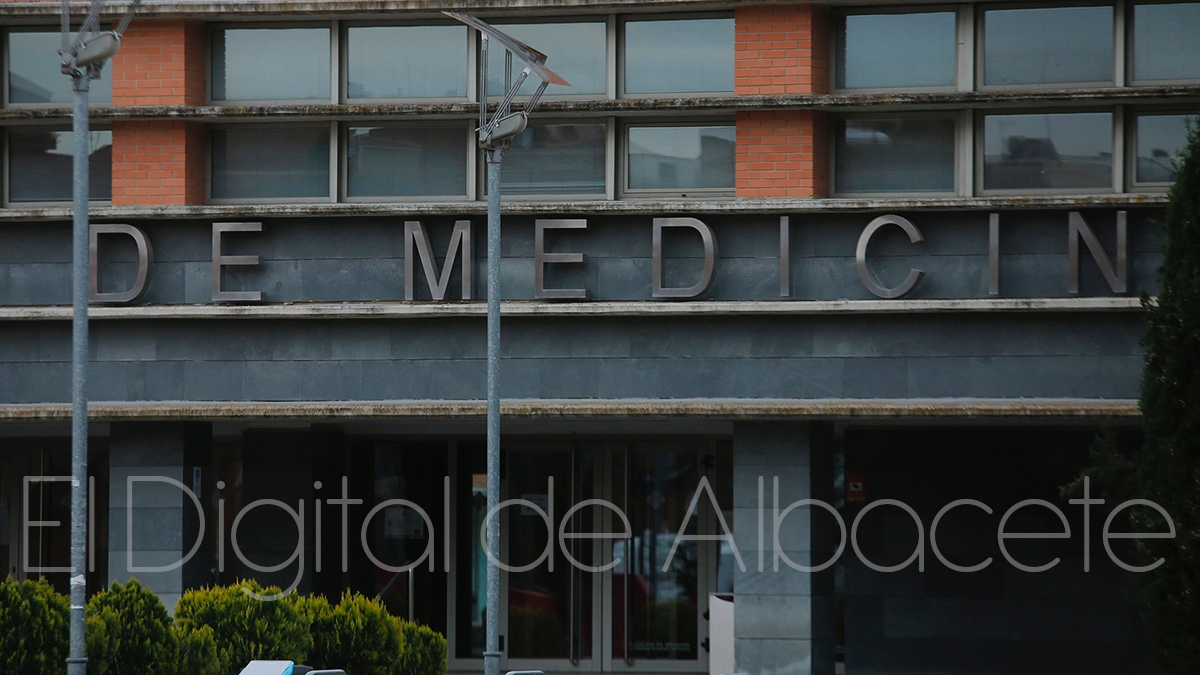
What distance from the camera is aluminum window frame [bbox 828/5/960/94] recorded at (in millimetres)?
14883

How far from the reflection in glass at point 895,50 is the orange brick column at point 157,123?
6.77 m

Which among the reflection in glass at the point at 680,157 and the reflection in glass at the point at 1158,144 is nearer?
the reflection in glass at the point at 1158,144

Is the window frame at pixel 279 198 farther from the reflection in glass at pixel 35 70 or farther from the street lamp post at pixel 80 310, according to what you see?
the street lamp post at pixel 80 310

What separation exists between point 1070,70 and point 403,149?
6877 millimetres

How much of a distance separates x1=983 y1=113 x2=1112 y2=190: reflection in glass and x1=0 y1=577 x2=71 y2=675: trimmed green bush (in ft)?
31.4

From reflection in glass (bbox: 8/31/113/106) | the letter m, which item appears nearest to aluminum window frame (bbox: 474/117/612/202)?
the letter m

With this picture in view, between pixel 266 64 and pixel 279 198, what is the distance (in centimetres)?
144

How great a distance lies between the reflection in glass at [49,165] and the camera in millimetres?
15906

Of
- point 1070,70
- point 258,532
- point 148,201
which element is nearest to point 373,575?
point 258,532

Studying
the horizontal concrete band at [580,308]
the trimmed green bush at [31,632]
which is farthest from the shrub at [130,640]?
the horizontal concrete band at [580,308]

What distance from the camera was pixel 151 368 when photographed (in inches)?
605

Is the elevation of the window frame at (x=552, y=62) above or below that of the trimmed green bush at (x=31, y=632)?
above

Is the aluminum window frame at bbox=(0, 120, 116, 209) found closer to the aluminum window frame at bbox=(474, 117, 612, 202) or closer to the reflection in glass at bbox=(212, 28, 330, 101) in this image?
the reflection in glass at bbox=(212, 28, 330, 101)

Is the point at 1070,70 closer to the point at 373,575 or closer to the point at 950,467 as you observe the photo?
the point at 950,467
